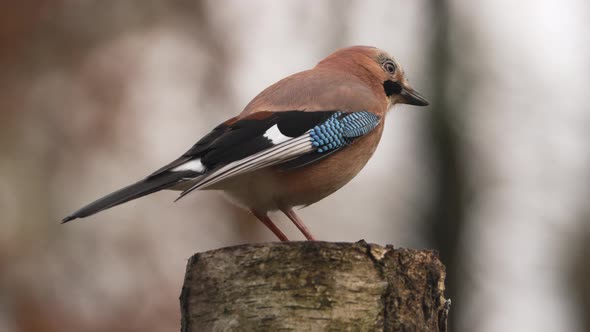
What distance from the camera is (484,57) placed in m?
12.9

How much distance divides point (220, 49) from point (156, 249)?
11.4ft

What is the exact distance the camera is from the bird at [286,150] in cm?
566

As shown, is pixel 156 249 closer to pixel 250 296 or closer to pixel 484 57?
pixel 484 57

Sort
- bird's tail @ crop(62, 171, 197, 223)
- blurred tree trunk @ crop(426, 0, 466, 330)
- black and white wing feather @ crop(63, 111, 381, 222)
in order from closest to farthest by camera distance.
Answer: bird's tail @ crop(62, 171, 197, 223)
black and white wing feather @ crop(63, 111, 381, 222)
blurred tree trunk @ crop(426, 0, 466, 330)

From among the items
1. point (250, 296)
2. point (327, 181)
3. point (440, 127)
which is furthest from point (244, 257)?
point (440, 127)

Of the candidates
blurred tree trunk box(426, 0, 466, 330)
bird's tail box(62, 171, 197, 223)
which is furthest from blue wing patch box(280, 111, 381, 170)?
blurred tree trunk box(426, 0, 466, 330)

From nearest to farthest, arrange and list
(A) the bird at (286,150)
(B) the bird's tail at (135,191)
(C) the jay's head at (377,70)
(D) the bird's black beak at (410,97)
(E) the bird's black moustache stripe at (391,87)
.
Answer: (B) the bird's tail at (135,191)
(A) the bird at (286,150)
(C) the jay's head at (377,70)
(E) the bird's black moustache stripe at (391,87)
(D) the bird's black beak at (410,97)

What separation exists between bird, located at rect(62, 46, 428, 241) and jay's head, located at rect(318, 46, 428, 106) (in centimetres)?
41

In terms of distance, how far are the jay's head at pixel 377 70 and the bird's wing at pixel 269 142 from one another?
3.40 feet

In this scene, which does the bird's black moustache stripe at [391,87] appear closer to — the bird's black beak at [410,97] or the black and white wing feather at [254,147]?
the bird's black beak at [410,97]

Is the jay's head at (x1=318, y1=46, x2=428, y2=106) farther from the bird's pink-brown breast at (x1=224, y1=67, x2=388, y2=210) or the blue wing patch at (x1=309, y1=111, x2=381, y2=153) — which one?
the blue wing patch at (x1=309, y1=111, x2=381, y2=153)

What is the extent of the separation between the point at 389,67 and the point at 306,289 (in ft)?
13.1

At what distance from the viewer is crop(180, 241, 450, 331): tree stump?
4.25 m

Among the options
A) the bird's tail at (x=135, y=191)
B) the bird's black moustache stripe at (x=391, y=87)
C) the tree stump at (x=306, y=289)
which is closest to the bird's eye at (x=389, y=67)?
the bird's black moustache stripe at (x=391, y=87)
